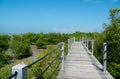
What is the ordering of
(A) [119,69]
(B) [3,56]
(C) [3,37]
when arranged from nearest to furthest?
(A) [119,69], (B) [3,56], (C) [3,37]

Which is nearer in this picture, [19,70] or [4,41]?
[19,70]

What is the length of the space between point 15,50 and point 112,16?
67.2ft

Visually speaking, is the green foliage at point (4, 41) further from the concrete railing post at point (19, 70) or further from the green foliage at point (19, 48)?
the concrete railing post at point (19, 70)

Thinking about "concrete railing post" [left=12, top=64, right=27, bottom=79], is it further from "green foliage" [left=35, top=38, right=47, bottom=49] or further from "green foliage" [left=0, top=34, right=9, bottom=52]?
"green foliage" [left=35, top=38, right=47, bottom=49]

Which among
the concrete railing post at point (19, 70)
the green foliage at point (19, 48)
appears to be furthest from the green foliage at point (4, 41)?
the concrete railing post at point (19, 70)

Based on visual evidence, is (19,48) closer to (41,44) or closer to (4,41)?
(4,41)

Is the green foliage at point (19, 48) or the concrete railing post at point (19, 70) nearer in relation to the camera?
the concrete railing post at point (19, 70)

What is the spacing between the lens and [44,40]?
41250 mm

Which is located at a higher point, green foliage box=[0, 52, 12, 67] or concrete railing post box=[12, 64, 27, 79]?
concrete railing post box=[12, 64, 27, 79]

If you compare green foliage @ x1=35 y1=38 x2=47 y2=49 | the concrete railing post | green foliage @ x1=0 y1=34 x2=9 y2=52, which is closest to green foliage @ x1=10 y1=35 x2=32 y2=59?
green foliage @ x1=0 y1=34 x2=9 y2=52

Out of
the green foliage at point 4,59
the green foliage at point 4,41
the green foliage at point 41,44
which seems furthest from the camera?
the green foliage at point 41,44

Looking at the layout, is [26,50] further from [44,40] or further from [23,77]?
[23,77]

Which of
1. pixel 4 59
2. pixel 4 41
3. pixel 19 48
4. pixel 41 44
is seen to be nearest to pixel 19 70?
pixel 4 59

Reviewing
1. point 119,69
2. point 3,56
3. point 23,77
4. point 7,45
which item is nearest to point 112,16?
point 119,69
